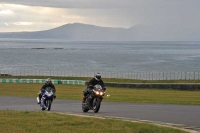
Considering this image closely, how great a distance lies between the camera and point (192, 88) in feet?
136

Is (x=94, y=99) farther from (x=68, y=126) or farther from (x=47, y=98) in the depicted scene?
(x=68, y=126)

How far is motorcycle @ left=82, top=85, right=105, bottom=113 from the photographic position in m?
19.8

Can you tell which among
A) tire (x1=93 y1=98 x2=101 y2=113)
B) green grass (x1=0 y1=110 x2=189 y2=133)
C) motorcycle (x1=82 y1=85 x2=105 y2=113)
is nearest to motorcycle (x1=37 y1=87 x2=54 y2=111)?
motorcycle (x1=82 y1=85 x2=105 y2=113)

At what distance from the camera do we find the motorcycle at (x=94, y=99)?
780 inches

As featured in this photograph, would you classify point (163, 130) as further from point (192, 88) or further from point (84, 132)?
point (192, 88)

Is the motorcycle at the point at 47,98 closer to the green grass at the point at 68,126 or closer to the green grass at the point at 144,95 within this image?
the green grass at the point at 68,126

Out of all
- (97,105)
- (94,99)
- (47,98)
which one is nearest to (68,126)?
(97,105)

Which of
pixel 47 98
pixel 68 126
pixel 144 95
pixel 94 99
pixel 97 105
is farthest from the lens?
pixel 144 95

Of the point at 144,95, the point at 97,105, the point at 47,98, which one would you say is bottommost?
the point at 144,95

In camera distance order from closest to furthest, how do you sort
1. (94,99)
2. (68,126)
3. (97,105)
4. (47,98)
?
(68,126), (97,105), (94,99), (47,98)

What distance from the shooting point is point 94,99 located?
2058 cm

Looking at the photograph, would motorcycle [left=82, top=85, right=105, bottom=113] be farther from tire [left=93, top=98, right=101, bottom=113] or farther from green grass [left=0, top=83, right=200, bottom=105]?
green grass [left=0, top=83, right=200, bottom=105]

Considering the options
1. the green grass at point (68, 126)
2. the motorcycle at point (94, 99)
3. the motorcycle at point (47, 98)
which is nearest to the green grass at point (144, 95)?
the motorcycle at point (94, 99)

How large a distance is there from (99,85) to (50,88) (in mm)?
2874
